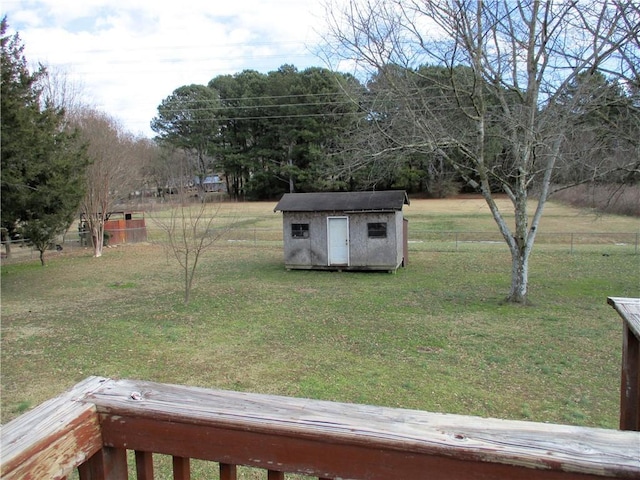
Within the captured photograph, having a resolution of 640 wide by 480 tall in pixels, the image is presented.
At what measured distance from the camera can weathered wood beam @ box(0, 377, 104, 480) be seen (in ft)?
2.94

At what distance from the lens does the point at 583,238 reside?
2248cm

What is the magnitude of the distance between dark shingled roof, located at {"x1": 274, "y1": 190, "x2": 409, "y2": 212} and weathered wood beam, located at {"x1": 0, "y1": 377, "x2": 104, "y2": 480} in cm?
1381

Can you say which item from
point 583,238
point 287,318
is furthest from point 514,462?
point 583,238

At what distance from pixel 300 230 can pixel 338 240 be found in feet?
4.55

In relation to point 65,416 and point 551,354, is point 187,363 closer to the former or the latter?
point 551,354

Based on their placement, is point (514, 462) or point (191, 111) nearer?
point (514, 462)

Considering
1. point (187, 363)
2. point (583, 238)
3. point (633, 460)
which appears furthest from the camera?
point (583, 238)

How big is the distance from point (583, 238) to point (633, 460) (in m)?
25.0

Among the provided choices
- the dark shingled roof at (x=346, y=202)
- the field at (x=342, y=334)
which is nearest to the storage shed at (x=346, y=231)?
the dark shingled roof at (x=346, y=202)

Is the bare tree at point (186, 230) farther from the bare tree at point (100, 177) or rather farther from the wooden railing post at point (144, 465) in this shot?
the wooden railing post at point (144, 465)

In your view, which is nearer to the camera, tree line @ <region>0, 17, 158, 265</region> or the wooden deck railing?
the wooden deck railing

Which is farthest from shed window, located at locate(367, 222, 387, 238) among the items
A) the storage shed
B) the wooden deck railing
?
the wooden deck railing

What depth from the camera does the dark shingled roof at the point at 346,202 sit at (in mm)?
14766

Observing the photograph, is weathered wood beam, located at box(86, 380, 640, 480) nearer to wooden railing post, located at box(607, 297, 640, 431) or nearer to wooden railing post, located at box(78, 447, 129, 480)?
wooden railing post, located at box(78, 447, 129, 480)
